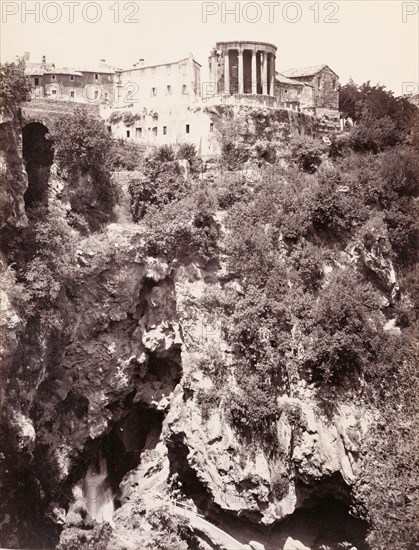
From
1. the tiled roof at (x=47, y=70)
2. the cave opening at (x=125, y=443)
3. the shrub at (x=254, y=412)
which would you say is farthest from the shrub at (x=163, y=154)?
the tiled roof at (x=47, y=70)

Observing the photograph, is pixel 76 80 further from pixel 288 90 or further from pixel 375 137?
pixel 375 137

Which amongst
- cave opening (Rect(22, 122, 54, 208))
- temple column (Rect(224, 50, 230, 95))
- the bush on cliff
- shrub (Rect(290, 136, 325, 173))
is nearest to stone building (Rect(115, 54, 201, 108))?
temple column (Rect(224, 50, 230, 95))

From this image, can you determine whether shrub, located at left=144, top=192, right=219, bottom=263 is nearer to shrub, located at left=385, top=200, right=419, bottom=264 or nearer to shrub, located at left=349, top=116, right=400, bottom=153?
shrub, located at left=385, top=200, right=419, bottom=264

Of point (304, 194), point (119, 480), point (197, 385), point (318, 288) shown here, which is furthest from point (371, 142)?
point (119, 480)

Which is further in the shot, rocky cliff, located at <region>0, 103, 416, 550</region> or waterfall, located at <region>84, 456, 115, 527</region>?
waterfall, located at <region>84, 456, 115, 527</region>

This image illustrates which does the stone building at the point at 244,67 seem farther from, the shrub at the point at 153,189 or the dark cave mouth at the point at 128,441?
the dark cave mouth at the point at 128,441

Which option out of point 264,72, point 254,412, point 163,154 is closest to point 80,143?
point 163,154
